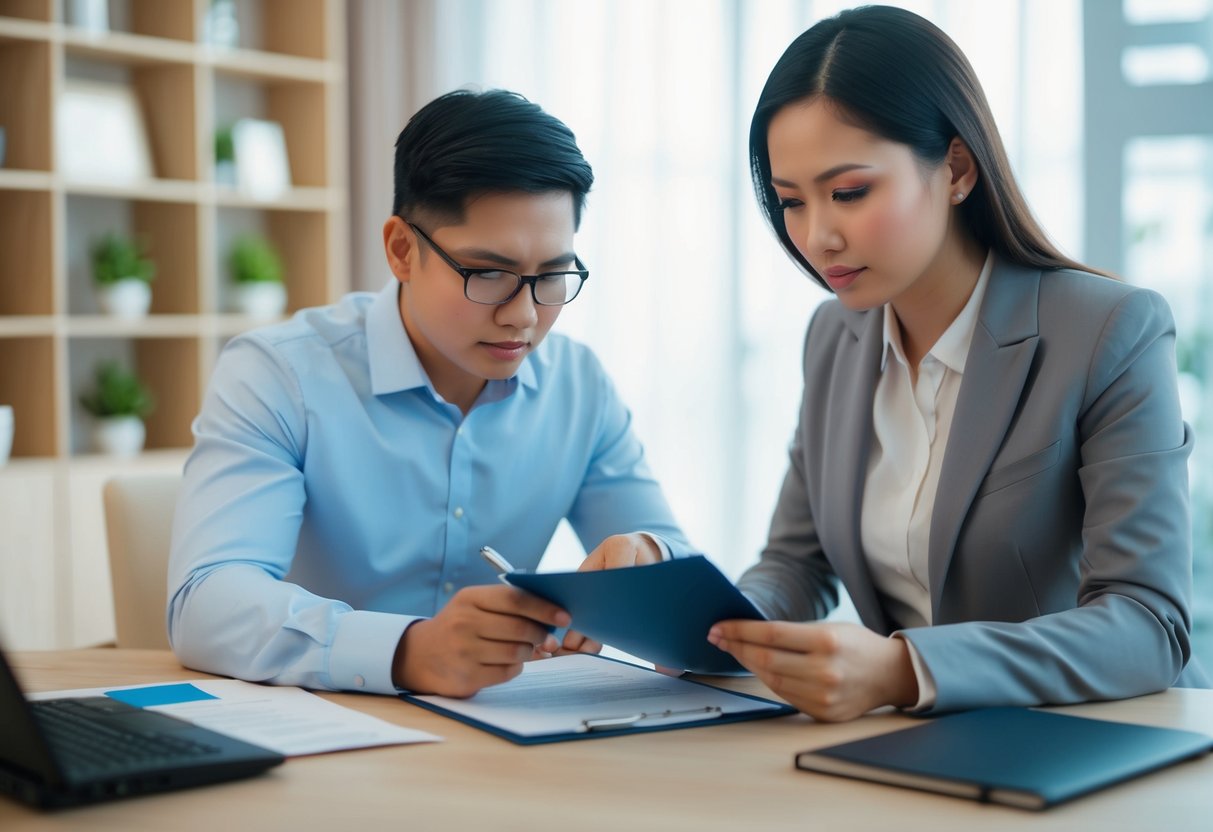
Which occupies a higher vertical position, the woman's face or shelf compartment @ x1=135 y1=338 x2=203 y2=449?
the woman's face

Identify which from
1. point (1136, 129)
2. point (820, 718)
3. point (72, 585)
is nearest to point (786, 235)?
point (820, 718)

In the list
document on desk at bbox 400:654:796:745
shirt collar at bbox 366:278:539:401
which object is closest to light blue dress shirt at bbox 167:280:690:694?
shirt collar at bbox 366:278:539:401

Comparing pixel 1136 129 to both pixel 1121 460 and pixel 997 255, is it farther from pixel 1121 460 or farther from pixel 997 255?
pixel 1121 460

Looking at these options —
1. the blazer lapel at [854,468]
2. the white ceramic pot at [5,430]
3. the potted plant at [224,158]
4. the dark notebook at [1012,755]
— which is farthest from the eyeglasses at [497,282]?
the potted plant at [224,158]

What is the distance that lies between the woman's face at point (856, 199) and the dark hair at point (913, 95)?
0.02m

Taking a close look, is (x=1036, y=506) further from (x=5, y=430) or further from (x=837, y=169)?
(x=5, y=430)

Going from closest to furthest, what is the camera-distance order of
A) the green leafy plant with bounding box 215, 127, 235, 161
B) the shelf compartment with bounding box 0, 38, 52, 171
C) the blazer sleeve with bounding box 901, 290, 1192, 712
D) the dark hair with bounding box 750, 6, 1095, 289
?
1. the blazer sleeve with bounding box 901, 290, 1192, 712
2. the dark hair with bounding box 750, 6, 1095, 289
3. the shelf compartment with bounding box 0, 38, 52, 171
4. the green leafy plant with bounding box 215, 127, 235, 161

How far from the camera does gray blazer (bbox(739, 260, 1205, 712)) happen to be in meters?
1.34

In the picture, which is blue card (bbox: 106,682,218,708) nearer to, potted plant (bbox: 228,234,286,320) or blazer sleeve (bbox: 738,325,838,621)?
blazer sleeve (bbox: 738,325,838,621)

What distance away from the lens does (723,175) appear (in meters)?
4.10

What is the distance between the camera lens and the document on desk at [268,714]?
1.18 m

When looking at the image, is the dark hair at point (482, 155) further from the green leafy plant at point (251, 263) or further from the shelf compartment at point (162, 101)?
the green leafy plant at point (251, 263)

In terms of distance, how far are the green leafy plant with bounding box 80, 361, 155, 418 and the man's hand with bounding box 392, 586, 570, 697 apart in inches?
110

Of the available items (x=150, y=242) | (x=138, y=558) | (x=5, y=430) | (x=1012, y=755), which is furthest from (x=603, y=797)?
(x=150, y=242)
